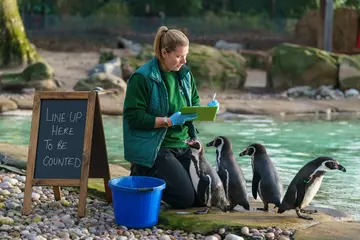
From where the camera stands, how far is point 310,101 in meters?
13.2

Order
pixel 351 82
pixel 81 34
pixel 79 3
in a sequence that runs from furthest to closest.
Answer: pixel 79 3, pixel 81 34, pixel 351 82

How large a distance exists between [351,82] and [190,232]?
10629 mm

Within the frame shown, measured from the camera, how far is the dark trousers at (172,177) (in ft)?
15.5

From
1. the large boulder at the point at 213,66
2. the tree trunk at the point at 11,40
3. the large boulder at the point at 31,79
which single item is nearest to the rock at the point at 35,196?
the large boulder at the point at 31,79

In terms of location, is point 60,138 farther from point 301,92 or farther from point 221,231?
point 301,92

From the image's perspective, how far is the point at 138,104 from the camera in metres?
4.64

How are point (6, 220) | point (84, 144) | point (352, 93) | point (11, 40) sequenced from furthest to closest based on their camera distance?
point (11, 40) → point (352, 93) → point (84, 144) → point (6, 220)

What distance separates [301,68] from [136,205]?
10834mm

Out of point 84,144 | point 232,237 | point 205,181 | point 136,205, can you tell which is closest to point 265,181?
point 205,181

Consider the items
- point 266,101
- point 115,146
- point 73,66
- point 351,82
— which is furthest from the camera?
point 73,66

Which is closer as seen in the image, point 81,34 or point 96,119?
point 96,119

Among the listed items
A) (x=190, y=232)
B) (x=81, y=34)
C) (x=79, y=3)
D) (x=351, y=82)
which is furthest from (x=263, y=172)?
(x=79, y=3)

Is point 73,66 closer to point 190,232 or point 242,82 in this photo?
point 242,82

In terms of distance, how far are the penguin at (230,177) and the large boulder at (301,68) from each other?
1004 centimetres
